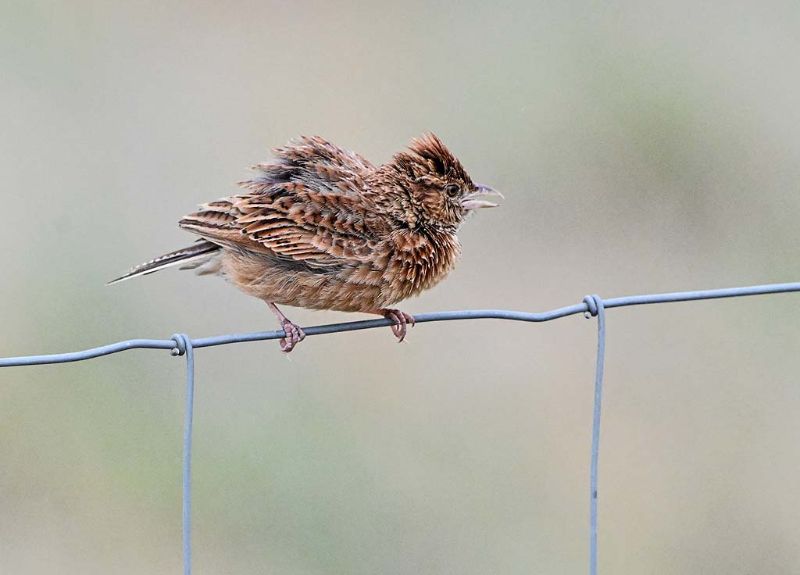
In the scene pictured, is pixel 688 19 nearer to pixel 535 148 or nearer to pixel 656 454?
pixel 535 148

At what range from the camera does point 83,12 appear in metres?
13.1

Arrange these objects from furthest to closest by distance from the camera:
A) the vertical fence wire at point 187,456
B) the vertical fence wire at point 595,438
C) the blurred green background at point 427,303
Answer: the blurred green background at point 427,303, the vertical fence wire at point 595,438, the vertical fence wire at point 187,456

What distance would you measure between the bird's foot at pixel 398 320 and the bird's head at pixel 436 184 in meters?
0.48

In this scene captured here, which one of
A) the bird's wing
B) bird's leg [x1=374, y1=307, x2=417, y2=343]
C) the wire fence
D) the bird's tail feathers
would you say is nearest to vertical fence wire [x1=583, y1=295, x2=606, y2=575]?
the wire fence

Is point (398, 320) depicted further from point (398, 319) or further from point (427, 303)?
point (427, 303)

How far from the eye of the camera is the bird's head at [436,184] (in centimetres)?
613

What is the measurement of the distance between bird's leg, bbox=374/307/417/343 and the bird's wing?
0.94ft

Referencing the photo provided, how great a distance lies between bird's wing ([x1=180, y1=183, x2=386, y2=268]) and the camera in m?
5.70

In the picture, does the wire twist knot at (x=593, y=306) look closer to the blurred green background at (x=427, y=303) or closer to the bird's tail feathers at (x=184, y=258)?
the bird's tail feathers at (x=184, y=258)

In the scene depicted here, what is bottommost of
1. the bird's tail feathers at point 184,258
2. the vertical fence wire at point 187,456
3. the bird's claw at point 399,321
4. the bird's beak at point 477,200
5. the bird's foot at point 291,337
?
the vertical fence wire at point 187,456

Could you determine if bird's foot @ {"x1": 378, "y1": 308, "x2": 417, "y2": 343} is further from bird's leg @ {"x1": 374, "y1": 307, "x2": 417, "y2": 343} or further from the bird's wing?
the bird's wing

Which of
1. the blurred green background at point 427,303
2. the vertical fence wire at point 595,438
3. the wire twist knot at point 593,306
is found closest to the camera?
the vertical fence wire at point 595,438

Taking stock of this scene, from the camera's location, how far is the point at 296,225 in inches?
228

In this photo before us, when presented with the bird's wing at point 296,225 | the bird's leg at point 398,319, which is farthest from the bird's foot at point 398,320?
the bird's wing at point 296,225
